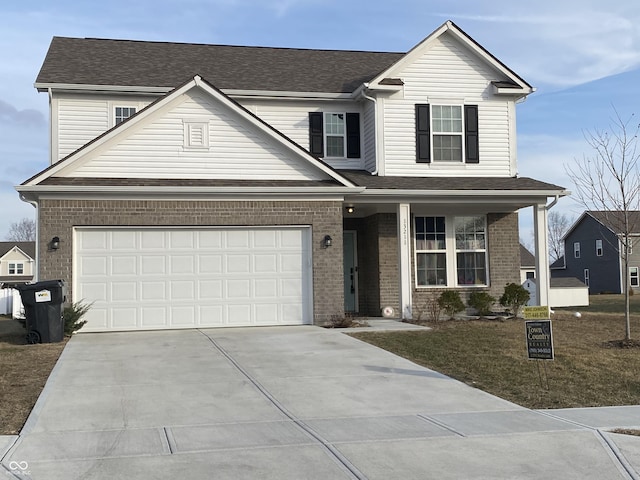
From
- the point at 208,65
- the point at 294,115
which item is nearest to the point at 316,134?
the point at 294,115

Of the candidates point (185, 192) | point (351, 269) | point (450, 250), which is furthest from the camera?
point (351, 269)

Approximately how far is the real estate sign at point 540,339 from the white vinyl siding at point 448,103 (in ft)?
31.3

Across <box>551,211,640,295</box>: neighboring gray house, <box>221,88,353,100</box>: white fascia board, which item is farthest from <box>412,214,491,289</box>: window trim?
<box>551,211,640,295</box>: neighboring gray house

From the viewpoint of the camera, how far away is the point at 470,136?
1900 cm

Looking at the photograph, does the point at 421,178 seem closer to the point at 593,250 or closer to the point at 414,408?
the point at 414,408

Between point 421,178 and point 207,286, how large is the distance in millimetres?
6280

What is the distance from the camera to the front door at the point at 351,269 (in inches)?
788

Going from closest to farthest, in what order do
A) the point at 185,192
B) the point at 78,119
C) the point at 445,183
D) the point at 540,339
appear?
the point at 540,339 < the point at 185,192 < the point at 445,183 < the point at 78,119

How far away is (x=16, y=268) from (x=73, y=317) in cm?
6334

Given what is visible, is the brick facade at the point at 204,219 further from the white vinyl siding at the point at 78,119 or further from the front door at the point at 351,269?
the front door at the point at 351,269

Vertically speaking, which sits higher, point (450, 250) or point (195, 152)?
point (195, 152)

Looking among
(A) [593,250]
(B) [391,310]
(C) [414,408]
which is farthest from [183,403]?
(A) [593,250]

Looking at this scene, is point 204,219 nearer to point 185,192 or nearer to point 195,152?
point 185,192

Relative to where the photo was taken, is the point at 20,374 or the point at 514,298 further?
the point at 514,298
